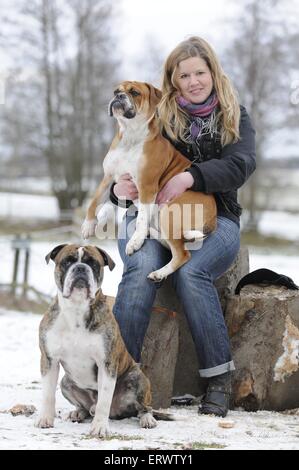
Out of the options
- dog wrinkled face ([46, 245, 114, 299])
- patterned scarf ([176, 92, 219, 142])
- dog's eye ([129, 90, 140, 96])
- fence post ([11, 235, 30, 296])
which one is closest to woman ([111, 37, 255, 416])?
patterned scarf ([176, 92, 219, 142])

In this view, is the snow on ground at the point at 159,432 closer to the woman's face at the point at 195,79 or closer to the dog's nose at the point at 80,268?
the dog's nose at the point at 80,268

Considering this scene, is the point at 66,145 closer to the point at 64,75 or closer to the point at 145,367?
the point at 64,75

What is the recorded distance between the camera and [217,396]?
3.62m

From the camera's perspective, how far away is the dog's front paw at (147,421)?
3207mm

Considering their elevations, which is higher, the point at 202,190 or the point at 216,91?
the point at 216,91

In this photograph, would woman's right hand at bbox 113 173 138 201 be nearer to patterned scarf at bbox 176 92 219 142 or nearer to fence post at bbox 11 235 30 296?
patterned scarf at bbox 176 92 219 142

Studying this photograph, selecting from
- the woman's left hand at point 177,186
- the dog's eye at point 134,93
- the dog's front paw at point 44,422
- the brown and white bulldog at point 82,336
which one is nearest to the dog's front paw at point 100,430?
the brown and white bulldog at point 82,336

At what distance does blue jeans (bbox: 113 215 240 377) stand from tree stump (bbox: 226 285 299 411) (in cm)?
25

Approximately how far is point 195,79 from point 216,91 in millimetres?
151

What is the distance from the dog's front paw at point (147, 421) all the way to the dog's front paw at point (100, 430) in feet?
0.93

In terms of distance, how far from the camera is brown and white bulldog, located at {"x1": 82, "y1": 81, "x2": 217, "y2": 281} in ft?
11.8

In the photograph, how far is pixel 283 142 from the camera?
20328 mm

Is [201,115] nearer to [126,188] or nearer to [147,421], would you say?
[126,188]

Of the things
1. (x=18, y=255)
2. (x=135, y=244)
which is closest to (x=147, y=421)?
(x=135, y=244)
